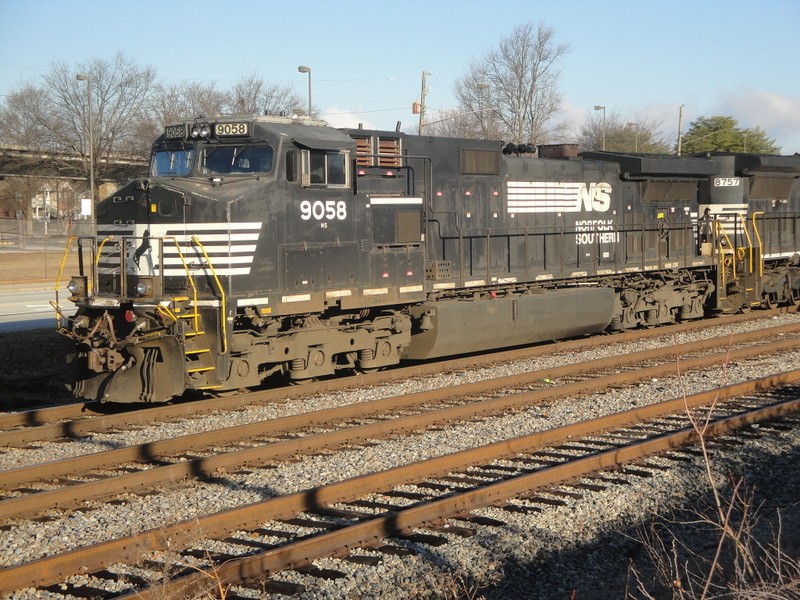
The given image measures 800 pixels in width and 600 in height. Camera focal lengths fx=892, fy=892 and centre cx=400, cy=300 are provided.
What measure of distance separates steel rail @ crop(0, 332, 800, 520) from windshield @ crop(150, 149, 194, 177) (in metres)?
3.67

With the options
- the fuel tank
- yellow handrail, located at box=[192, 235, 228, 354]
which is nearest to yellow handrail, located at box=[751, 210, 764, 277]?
the fuel tank

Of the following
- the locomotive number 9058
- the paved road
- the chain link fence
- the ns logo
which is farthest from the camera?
the chain link fence

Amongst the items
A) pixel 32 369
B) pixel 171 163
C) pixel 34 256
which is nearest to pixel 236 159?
pixel 171 163

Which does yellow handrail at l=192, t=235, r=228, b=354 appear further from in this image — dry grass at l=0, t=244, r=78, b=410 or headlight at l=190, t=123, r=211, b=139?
dry grass at l=0, t=244, r=78, b=410

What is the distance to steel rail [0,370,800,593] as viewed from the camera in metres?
5.70

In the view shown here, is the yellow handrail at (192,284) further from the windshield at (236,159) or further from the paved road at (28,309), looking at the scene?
the paved road at (28,309)

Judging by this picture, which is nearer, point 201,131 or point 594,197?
point 201,131

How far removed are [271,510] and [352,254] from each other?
6037 millimetres

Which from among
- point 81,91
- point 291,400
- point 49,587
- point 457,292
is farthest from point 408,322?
point 81,91

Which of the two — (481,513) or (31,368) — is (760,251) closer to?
(31,368)

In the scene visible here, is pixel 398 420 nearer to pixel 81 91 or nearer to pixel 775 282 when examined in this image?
pixel 775 282

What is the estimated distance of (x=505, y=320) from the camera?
15203mm

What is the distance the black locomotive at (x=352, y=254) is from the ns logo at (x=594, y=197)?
4 cm

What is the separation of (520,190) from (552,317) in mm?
2354
